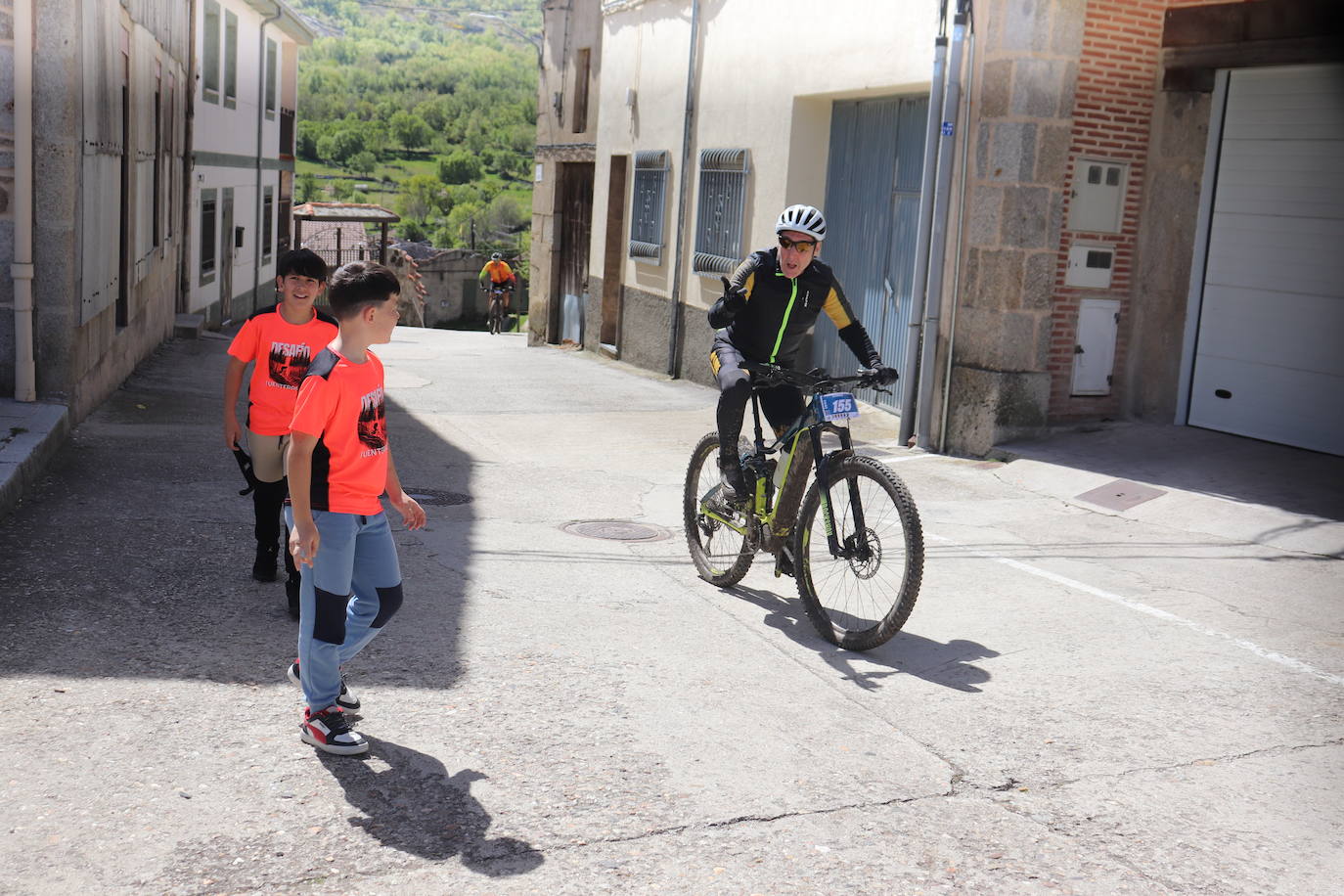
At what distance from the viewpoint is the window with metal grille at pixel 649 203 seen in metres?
18.7

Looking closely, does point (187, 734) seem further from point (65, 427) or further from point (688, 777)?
point (65, 427)

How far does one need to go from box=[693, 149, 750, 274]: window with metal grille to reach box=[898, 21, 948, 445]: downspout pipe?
15.4ft

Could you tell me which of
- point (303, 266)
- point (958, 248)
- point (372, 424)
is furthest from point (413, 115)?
point (372, 424)

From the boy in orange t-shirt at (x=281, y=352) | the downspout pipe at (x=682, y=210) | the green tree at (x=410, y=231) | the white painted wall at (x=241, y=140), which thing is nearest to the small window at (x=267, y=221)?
the white painted wall at (x=241, y=140)

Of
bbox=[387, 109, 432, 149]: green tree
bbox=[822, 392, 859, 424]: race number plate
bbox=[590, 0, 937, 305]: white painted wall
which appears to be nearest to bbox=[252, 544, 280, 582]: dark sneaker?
bbox=[822, 392, 859, 424]: race number plate

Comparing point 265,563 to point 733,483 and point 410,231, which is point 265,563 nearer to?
point 733,483

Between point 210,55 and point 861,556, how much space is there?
773 inches

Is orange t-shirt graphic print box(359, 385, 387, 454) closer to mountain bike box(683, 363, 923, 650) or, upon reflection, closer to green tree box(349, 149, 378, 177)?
mountain bike box(683, 363, 923, 650)

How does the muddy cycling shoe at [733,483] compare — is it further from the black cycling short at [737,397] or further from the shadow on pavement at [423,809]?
the shadow on pavement at [423,809]

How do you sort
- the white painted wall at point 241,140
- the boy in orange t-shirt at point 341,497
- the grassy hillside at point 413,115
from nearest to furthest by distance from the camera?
the boy in orange t-shirt at point 341,497
the white painted wall at point 241,140
the grassy hillside at point 413,115

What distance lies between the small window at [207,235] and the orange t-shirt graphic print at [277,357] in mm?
17646

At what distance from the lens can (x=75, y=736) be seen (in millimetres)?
4227

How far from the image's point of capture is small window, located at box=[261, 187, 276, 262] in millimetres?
29734

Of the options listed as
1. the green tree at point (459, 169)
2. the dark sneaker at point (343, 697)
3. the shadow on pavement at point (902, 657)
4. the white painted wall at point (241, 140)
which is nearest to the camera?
the dark sneaker at point (343, 697)
